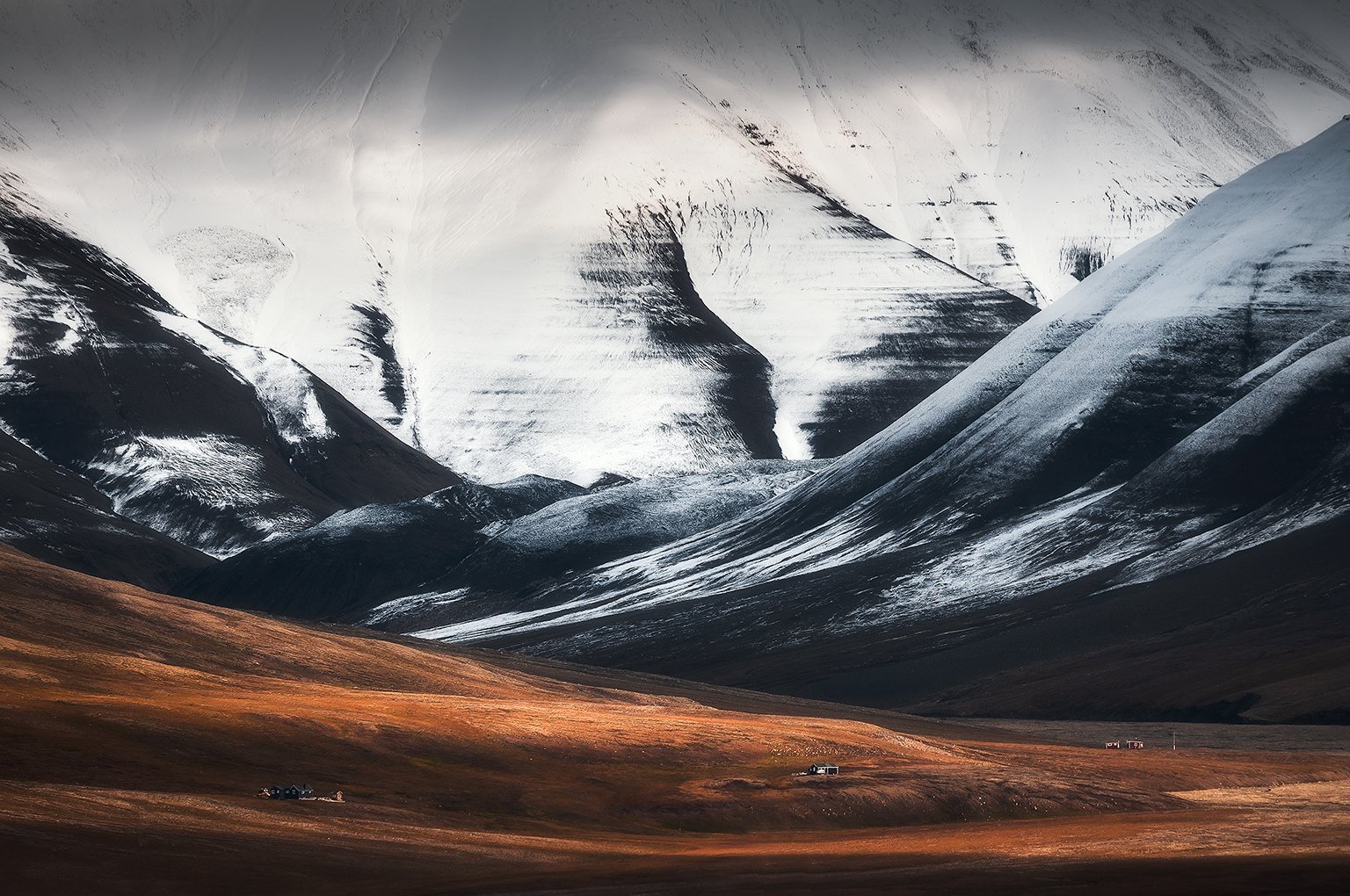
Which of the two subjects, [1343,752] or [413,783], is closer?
[413,783]

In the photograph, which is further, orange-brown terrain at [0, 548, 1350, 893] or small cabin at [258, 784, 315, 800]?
small cabin at [258, 784, 315, 800]

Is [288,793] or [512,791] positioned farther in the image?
[512,791]

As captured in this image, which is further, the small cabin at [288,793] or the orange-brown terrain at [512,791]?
the small cabin at [288,793]

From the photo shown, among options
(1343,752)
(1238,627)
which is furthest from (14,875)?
(1238,627)

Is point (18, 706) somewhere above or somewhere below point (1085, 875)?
above

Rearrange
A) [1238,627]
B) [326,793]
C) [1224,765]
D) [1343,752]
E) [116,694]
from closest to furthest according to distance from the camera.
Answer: [326,793] → [116,694] → [1224,765] → [1343,752] → [1238,627]

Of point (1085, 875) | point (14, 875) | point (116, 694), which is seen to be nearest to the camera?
point (14, 875)

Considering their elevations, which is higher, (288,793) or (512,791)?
(288,793)

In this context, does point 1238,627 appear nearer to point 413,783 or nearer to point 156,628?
point 156,628
